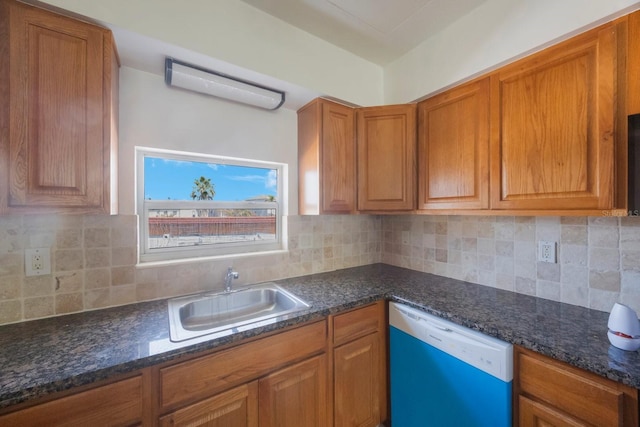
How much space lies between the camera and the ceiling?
1.37 meters

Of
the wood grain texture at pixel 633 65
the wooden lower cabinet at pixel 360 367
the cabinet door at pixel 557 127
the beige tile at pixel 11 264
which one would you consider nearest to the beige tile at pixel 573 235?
the cabinet door at pixel 557 127

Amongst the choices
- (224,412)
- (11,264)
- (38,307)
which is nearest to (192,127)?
(11,264)

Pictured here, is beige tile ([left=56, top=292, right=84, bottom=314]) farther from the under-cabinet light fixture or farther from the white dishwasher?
the white dishwasher

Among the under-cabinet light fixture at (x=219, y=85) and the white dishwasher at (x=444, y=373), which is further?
the under-cabinet light fixture at (x=219, y=85)

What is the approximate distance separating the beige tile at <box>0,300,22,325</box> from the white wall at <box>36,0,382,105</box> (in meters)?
1.23

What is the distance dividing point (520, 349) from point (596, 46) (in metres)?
1.25

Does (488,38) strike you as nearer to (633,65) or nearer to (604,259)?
(633,65)

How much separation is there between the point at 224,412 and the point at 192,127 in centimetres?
144

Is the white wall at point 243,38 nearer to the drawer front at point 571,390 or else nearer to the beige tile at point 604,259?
the beige tile at point 604,259

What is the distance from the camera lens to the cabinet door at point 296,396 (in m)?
1.11

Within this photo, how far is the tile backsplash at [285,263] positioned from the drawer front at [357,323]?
1.97 feet

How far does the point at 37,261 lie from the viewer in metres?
1.14

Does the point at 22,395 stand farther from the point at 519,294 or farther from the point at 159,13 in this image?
the point at 519,294

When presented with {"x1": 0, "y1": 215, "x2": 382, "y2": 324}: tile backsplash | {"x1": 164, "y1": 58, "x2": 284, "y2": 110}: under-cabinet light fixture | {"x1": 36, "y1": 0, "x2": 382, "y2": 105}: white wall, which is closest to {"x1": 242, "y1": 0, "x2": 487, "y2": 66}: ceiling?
{"x1": 36, "y1": 0, "x2": 382, "y2": 105}: white wall
